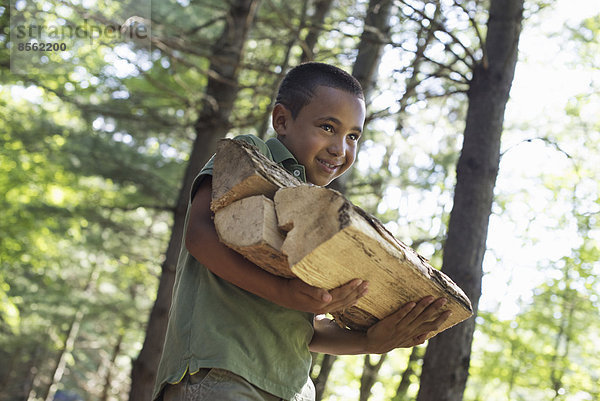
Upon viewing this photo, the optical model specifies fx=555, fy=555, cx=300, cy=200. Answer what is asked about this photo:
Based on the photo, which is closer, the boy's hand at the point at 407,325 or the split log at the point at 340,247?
the split log at the point at 340,247

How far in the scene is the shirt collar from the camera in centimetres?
209

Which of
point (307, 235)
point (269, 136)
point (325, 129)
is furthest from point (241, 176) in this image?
point (269, 136)

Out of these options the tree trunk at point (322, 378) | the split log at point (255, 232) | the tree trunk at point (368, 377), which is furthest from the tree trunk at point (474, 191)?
the tree trunk at point (368, 377)

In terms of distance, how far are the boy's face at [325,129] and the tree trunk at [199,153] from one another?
4127 millimetres

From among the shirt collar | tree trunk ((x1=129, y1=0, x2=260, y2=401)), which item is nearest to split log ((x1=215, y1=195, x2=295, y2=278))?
the shirt collar

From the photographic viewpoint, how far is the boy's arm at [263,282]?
1.60m

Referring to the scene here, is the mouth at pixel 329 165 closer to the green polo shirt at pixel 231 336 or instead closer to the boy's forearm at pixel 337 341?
the green polo shirt at pixel 231 336

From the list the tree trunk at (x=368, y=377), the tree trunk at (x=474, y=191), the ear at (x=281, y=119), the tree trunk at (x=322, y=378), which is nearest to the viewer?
the ear at (x=281, y=119)

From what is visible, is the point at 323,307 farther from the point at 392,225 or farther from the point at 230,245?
the point at 392,225

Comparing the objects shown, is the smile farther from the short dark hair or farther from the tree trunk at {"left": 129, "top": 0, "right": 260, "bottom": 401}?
the tree trunk at {"left": 129, "top": 0, "right": 260, "bottom": 401}

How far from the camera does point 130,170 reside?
852 centimetres

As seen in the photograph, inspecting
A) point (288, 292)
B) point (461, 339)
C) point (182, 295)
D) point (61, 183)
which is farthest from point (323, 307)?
point (61, 183)

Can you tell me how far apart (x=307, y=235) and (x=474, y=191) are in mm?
2318

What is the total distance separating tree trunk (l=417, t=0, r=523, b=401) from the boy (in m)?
1.34
